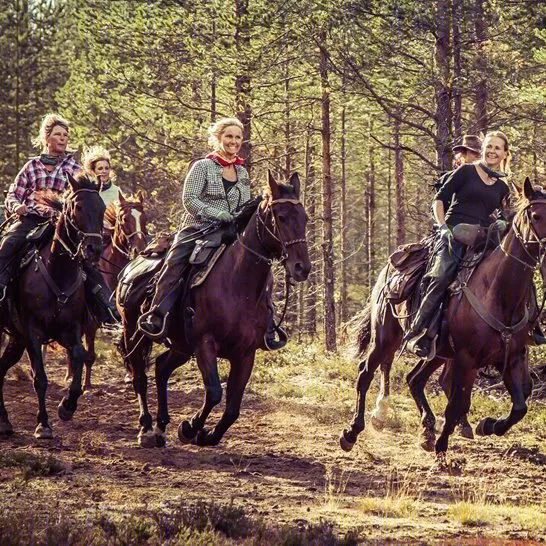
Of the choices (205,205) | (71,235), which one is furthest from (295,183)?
(71,235)

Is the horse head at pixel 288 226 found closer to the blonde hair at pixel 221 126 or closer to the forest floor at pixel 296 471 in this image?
the blonde hair at pixel 221 126

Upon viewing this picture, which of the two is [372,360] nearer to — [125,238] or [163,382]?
[163,382]

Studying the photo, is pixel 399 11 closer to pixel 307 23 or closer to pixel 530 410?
pixel 307 23

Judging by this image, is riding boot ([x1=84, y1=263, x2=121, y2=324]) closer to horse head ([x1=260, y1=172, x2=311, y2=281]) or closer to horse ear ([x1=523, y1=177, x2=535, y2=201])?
horse head ([x1=260, y1=172, x2=311, y2=281])

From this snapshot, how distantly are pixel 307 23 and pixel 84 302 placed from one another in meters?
8.00

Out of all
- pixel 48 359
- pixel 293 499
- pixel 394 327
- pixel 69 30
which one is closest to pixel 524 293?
pixel 394 327

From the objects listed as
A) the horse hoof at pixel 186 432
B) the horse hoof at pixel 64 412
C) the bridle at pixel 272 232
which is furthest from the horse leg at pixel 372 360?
the horse hoof at pixel 64 412

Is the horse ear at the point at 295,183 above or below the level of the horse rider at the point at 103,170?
below

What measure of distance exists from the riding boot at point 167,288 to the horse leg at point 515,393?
140 inches

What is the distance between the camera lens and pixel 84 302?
38.2ft

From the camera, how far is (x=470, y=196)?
10.8 meters

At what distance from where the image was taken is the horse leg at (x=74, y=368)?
1123cm

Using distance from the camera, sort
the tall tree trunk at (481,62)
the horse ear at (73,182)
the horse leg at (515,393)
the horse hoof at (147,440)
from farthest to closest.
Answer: the tall tree trunk at (481,62), the horse hoof at (147,440), the horse ear at (73,182), the horse leg at (515,393)

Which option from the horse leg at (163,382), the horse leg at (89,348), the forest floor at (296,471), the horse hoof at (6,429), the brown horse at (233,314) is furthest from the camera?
the horse leg at (89,348)
